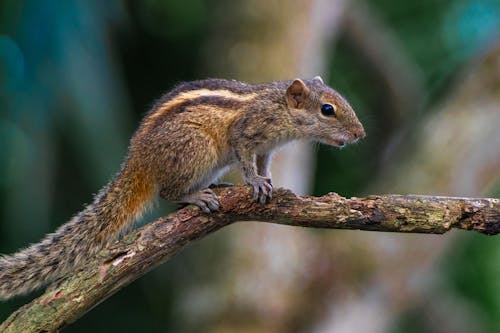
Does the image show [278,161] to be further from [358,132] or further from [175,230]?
[175,230]

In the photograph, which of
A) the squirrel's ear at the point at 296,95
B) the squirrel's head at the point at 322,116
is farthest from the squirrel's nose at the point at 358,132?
the squirrel's ear at the point at 296,95

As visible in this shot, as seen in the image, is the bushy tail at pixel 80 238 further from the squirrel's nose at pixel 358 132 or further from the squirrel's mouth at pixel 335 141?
the squirrel's nose at pixel 358 132

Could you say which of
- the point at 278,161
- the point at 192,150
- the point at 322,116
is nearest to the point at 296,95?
the point at 322,116

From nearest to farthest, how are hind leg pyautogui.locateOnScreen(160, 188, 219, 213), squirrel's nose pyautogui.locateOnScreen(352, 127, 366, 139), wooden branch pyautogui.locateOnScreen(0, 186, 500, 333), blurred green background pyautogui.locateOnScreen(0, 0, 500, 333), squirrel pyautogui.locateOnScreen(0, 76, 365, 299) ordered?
wooden branch pyautogui.locateOnScreen(0, 186, 500, 333)
hind leg pyautogui.locateOnScreen(160, 188, 219, 213)
squirrel pyautogui.locateOnScreen(0, 76, 365, 299)
squirrel's nose pyautogui.locateOnScreen(352, 127, 366, 139)
blurred green background pyautogui.locateOnScreen(0, 0, 500, 333)

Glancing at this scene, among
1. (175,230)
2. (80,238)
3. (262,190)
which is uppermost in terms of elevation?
(262,190)

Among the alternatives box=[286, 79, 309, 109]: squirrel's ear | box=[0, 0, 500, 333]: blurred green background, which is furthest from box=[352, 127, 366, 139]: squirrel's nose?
box=[0, 0, 500, 333]: blurred green background

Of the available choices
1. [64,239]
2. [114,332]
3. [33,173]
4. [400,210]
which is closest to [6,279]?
[64,239]

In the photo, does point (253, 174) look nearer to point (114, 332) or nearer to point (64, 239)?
point (64, 239)

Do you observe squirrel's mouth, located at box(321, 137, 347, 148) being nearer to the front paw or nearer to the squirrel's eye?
the squirrel's eye
